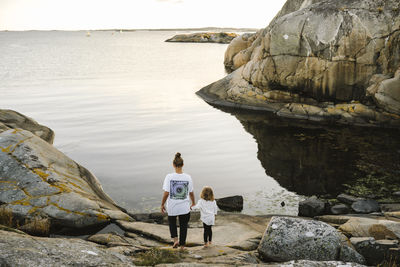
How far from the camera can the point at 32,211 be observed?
31.0 ft

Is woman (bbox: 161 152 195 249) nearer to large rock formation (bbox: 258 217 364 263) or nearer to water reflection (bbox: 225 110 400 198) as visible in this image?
large rock formation (bbox: 258 217 364 263)

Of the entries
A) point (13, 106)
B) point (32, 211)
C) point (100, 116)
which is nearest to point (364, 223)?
point (32, 211)

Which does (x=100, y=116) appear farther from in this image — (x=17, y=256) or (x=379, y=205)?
(x=17, y=256)

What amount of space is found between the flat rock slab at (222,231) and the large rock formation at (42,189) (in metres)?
0.94

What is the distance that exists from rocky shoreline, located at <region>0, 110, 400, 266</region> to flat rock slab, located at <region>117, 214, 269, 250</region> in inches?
1.1

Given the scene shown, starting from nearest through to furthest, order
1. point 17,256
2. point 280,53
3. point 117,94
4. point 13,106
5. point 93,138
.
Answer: point 17,256 → point 93,138 → point 280,53 → point 13,106 → point 117,94

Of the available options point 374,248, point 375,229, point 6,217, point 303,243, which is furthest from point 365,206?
point 6,217

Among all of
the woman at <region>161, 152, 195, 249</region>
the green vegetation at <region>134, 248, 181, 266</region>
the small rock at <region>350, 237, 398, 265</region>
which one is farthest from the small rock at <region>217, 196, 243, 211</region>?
the green vegetation at <region>134, 248, 181, 266</region>

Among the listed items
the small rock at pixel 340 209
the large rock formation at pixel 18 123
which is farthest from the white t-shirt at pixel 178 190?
the large rock formation at pixel 18 123

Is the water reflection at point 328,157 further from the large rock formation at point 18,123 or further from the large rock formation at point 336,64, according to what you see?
the large rock formation at point 18,123

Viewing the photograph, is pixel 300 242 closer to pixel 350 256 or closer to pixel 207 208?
pixel 350 256

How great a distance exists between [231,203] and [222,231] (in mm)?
2825

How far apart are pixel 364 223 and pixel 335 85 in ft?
58.7

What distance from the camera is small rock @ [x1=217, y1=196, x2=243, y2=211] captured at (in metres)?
13.1
